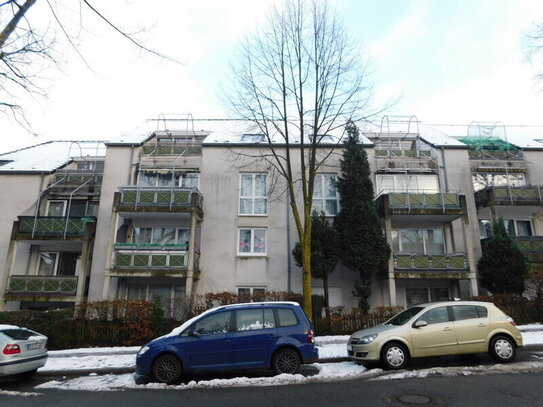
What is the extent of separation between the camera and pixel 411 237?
20203 mm

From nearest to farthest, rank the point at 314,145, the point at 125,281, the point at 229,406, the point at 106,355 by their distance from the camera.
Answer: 1. the point at 229,406
2. the point at 106,355
3. the point at 314,145
4. the point at 125,281

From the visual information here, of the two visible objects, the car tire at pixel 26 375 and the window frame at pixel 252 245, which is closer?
the car tire at pixel 26 375

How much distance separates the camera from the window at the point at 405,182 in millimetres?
21031

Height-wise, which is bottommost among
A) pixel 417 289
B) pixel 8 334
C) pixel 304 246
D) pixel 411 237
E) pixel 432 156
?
pixel 8 334

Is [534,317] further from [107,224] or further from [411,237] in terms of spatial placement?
[107,224]

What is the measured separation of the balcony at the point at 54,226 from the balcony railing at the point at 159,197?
288 cm

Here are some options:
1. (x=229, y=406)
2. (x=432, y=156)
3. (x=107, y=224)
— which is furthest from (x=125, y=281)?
(x=432, y=156)

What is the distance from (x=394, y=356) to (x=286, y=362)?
251 cm

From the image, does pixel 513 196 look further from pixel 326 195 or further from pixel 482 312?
pixel 482 312

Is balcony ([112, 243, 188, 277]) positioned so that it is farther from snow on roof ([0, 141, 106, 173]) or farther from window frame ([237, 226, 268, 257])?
snow on roof ([0, 141, 106, 173])

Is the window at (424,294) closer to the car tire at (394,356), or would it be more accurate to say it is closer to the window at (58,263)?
the car tire at (394,356)

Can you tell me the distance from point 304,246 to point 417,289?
29.4ft

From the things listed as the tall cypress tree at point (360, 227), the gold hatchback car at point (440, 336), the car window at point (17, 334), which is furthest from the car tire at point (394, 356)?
the car window at point (17, 334)

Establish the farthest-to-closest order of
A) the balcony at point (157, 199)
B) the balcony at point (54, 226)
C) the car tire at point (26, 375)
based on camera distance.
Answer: the balcony at point (54, 226), the balcony at point (157, 199), the car tire at point (26, 375)
